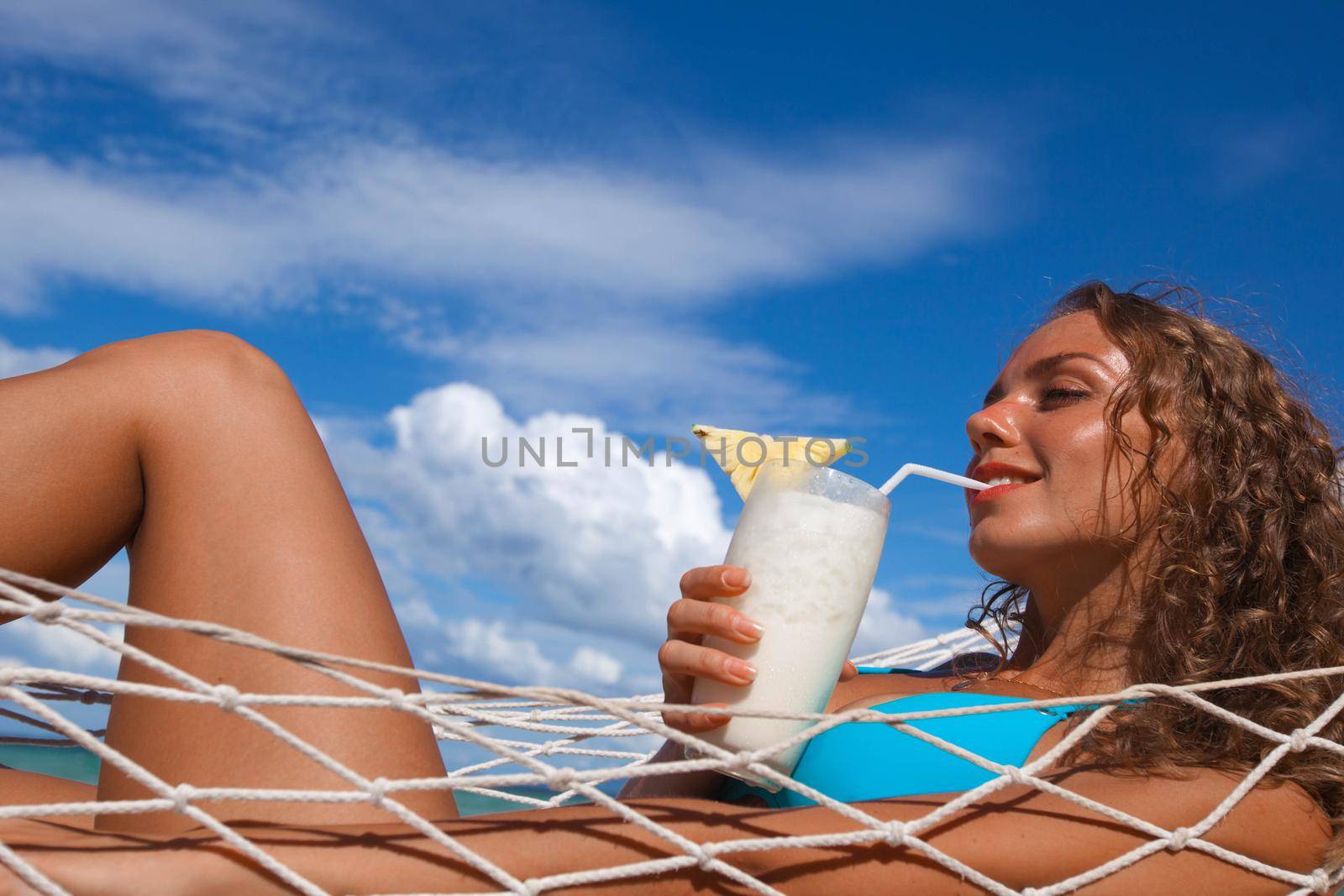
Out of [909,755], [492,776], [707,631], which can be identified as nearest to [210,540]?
[492,776]

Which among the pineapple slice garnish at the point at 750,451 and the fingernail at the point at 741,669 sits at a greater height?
the pineapple slice garnish at the point at 750,451

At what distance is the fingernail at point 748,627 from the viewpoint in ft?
4.15

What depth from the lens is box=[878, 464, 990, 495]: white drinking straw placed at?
1.41 metres

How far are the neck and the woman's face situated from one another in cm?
2

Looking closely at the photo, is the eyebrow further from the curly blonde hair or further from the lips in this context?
the lips

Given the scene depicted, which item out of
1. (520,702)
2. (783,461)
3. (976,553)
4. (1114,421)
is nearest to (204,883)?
(520,702)

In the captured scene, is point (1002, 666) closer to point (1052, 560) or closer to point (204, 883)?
point (1052, 560)

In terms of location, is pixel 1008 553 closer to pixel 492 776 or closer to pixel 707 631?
pixel 707 631

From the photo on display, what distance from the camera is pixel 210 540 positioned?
1241mm

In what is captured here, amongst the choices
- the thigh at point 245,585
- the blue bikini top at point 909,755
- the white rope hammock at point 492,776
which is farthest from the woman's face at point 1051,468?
the thigh at point 245,585

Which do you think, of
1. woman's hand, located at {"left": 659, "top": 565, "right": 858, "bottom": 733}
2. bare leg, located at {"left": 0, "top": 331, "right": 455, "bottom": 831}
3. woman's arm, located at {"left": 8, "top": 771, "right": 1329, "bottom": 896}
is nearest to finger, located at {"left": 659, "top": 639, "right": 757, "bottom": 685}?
woman's hand, located at {"left": 659, "top": 565, "right": 858, "bottom": 733}

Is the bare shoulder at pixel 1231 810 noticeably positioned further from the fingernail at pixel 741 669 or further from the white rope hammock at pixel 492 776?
the fingernail at pixel 741 669

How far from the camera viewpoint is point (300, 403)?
1396mm

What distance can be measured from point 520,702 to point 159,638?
17.1 inches
